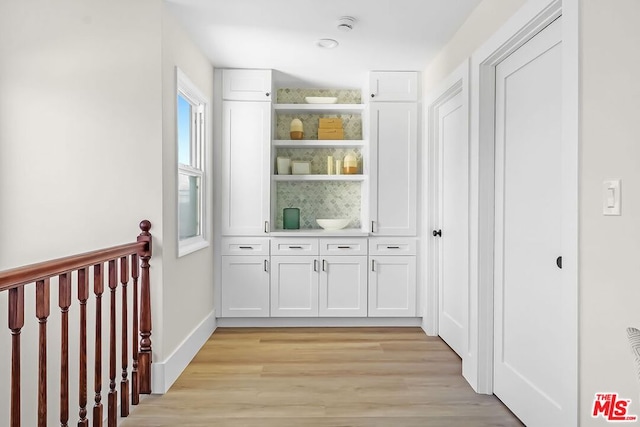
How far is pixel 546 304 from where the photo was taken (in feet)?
6.89

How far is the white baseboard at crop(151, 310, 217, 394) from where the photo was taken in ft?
8.66

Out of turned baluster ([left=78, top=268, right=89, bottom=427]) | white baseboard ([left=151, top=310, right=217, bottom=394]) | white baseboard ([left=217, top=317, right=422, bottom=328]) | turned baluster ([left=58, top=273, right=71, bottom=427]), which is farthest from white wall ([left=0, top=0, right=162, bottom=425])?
white baseboard ([left=217, top=317, right=422, bottom=328])

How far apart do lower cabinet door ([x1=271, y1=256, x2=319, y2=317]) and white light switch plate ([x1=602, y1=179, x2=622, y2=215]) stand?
9.06ft

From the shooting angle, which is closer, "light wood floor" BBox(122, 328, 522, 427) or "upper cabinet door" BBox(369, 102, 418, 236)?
"light wood floor" BBox(122, 328, 522, 427)

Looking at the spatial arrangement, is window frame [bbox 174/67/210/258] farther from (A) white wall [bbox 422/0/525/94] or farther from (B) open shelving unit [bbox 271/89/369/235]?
(A) white wall [bbox 422/0/525/94]

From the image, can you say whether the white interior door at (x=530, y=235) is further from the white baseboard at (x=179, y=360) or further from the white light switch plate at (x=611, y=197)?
the white baseboard at (x=179, y=360)

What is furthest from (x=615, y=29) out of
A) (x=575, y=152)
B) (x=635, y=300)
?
(x=635, y=300)

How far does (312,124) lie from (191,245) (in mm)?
1920

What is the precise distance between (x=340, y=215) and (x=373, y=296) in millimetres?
948

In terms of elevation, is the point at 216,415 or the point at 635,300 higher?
the point at 635,300

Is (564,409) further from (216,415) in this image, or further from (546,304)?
(216,415)

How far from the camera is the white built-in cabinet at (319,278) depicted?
13.2 feet

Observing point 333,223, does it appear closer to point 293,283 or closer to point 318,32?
point 293,283

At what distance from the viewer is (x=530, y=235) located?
88.3 inches
